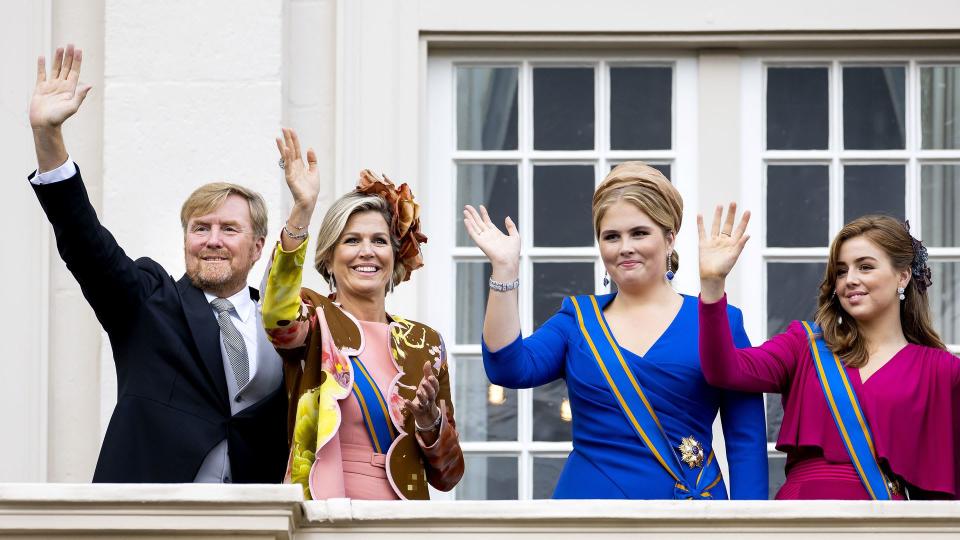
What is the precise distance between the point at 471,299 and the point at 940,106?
6.24 feet

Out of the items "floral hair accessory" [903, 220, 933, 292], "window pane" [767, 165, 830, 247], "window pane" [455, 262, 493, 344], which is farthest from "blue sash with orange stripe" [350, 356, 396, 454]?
"window pane" [767, 165, 830, 247]

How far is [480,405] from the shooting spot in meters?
7.32

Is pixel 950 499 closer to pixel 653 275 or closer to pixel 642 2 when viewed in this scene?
pixel 653 275

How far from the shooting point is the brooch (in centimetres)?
537

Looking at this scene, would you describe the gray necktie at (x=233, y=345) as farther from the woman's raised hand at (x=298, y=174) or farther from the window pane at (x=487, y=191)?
the window pane at (x=487, y=191)

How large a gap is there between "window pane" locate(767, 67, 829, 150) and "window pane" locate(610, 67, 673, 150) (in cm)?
39

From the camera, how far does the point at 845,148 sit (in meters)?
7.46

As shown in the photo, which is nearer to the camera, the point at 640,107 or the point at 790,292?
the point at 790,292

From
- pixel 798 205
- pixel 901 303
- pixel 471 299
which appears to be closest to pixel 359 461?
pixel 901 303

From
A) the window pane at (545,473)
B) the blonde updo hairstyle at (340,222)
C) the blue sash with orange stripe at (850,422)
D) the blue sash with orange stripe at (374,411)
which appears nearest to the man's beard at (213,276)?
the blonde updo hairstyle at (340,222)

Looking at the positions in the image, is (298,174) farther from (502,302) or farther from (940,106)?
(940,106)

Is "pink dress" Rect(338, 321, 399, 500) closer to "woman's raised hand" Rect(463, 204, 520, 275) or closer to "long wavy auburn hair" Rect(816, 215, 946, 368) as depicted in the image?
"woman's raised hand" Rect(463, 204, 520, 275)

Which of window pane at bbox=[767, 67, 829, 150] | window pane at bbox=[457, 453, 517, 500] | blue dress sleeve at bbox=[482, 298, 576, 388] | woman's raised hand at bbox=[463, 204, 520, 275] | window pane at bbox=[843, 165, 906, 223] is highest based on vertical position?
window pane at bbox=[767, 67, 829, 150]

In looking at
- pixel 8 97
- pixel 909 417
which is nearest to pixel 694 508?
pixel 909 417
